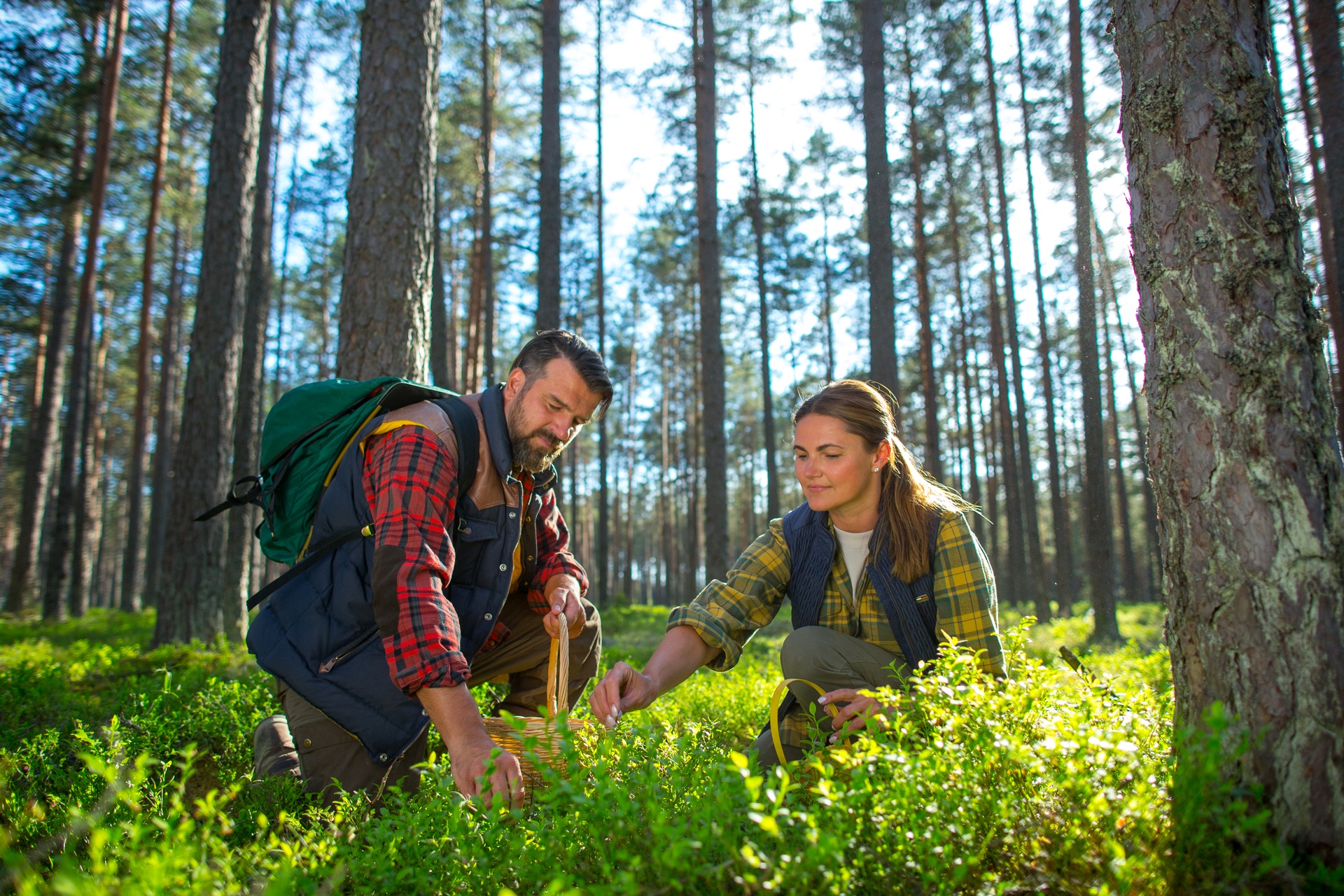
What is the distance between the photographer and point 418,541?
247 centimetres

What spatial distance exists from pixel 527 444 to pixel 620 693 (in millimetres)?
1146

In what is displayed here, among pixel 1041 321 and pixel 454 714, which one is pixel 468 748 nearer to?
pixel 454 714

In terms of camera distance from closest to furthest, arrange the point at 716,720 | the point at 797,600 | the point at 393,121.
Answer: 1. the point at 797,600
2. the point at 716,720
3. the point at 393,121

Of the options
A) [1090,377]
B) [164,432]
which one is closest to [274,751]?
[1090,377]

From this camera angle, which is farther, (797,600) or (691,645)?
(797,600)

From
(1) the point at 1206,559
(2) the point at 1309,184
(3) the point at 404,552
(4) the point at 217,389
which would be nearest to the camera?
(1) the point at 1206,559

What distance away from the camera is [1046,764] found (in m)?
1.82

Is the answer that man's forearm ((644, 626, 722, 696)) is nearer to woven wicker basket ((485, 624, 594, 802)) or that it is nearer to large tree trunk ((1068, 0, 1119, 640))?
woven wicker basket ((485, 624, 594, 802))

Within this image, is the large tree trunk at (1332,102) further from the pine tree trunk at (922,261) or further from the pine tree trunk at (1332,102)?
the pine tree trunk at (922,261)

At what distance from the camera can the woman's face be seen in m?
3.04

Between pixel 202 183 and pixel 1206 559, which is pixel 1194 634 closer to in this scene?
pixel 1206 559

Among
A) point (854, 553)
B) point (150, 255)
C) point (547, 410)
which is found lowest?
point (854, 553)

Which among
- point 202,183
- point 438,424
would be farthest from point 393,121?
point 202,183

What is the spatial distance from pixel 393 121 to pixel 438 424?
3.23 m
